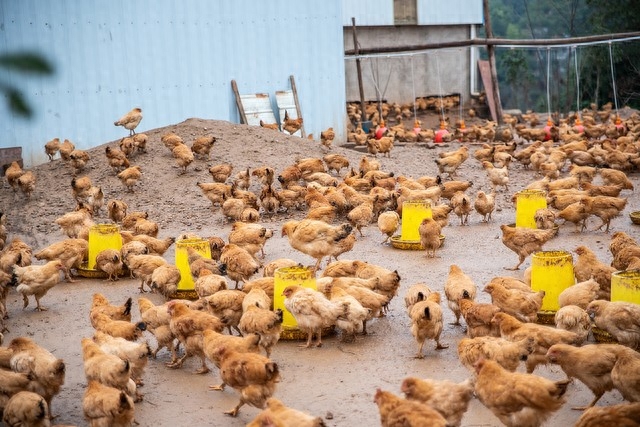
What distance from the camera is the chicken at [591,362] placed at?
5.85m

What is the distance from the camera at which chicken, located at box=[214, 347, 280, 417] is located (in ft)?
19.3

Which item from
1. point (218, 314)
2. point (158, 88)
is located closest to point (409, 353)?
point (218, 314)

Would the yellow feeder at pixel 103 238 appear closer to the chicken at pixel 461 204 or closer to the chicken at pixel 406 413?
the chicken at pixel 461 204

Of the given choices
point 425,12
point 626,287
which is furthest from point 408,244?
point 425,12

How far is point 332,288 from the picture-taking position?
8102 millimetres

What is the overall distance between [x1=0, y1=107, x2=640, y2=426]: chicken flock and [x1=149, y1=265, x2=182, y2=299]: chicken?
18 mm

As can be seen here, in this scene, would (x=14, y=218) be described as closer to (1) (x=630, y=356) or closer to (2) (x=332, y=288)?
(2) (x=332, y=288)

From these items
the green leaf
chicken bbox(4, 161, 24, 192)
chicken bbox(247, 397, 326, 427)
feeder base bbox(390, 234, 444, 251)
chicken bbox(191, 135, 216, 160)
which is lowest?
feeder base bbox(390, 234, 444, 251)

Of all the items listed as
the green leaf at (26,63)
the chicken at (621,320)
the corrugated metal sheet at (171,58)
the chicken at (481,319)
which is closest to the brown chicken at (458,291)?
the chicken at (481,319)

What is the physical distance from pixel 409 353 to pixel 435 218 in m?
5.16

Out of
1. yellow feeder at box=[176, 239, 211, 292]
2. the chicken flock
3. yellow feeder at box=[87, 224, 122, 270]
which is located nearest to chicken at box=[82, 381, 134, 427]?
the chicken flock

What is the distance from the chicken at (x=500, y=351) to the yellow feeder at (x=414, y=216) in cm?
566

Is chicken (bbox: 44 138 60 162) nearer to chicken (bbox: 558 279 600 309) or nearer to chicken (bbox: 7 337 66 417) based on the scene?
chicken (bbox: 7 337 66 417)

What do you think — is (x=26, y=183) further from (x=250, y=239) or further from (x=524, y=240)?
(x=524, y=240)
